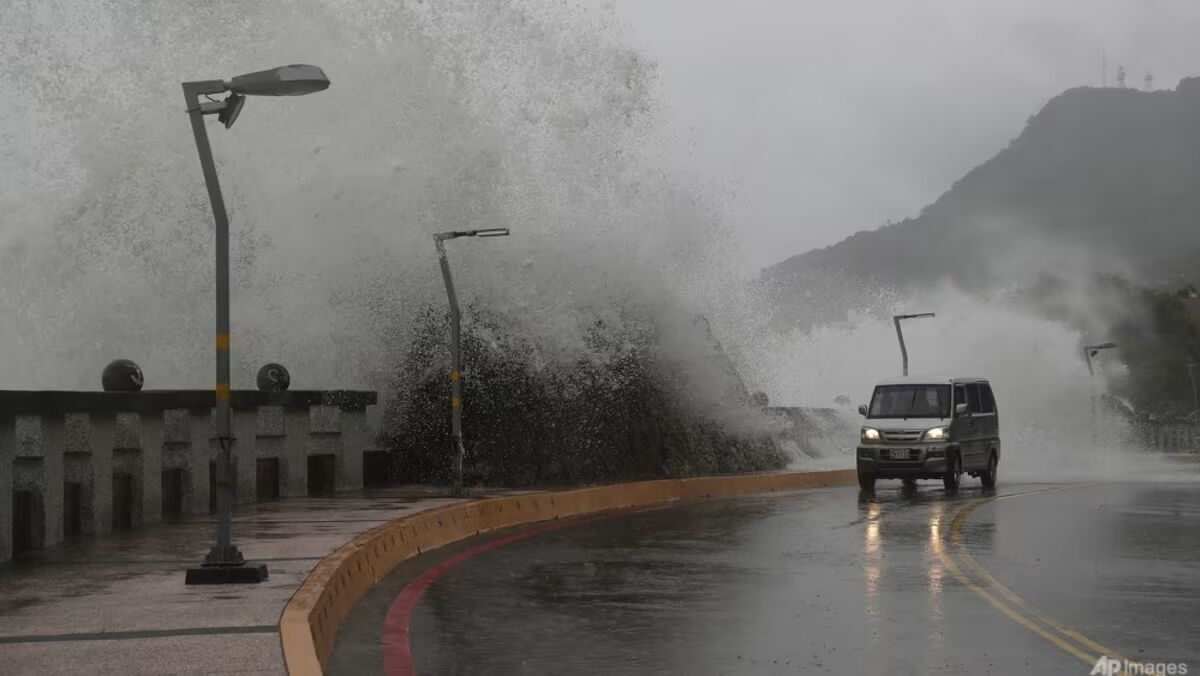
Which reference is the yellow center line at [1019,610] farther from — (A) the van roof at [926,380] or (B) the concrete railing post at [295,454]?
(A) the van roof at [926,380]

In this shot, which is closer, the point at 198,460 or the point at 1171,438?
the point at 198,460

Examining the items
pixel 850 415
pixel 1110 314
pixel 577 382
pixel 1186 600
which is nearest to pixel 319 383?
pixel 577 382

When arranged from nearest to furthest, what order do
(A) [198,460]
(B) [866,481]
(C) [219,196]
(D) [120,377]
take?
(C) [219,196] < (A) [198,460] < (D) [120,377] < (B) [866,481]

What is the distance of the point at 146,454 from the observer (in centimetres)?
1880

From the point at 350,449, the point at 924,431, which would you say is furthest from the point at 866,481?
the point at 350,449

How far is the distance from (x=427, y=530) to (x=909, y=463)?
12.5 m

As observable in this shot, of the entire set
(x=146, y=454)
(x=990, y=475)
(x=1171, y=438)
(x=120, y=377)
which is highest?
(x=120, y=377)

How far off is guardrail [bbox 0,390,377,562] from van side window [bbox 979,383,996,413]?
40.2 feet

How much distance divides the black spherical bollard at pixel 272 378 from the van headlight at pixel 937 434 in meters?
11.7

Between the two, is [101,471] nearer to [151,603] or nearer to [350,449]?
[151,603]

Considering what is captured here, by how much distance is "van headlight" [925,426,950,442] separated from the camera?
28.2 metres

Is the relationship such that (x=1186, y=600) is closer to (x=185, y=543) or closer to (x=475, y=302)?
(x=185, y=543)

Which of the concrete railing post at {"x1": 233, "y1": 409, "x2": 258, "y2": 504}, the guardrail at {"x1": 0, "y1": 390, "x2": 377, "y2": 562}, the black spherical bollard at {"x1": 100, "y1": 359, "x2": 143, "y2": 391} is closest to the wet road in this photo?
the guardrail at {"x1": 0, "y1": 390, "x2": 377, "y2": 562}

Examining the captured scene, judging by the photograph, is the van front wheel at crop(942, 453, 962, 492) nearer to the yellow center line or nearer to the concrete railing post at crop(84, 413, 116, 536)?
the yellow center line
